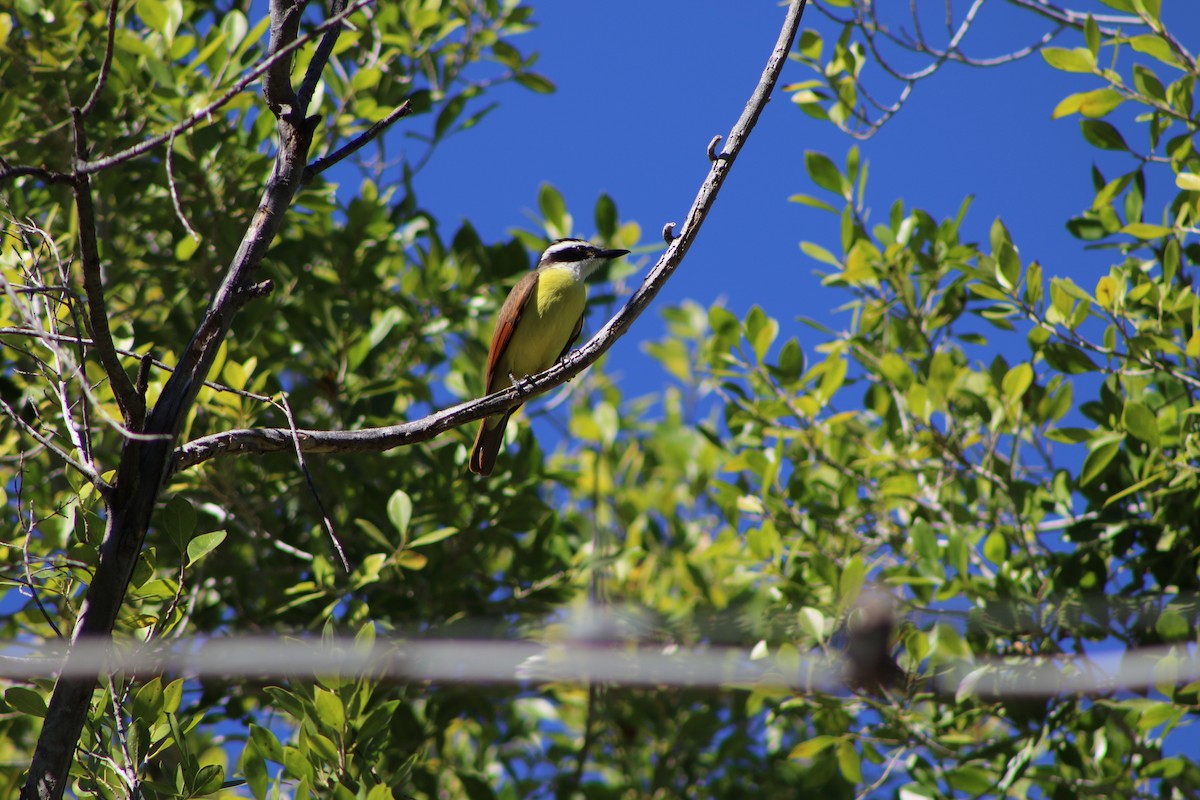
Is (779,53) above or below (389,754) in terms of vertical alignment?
above

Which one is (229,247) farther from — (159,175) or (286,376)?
(286,376)

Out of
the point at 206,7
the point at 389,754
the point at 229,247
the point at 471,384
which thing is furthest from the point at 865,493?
the point at 206,7

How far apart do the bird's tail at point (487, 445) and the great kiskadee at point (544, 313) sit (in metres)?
0.57

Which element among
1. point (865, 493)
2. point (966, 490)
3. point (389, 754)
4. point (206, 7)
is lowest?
point (389, 754)

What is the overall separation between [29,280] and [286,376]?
106 inches

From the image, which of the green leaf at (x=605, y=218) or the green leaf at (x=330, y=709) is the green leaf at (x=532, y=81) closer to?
the green leaf at (x=605, y=218)

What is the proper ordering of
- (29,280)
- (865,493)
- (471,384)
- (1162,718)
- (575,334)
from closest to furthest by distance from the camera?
(29,280) → (1162,718) → (471,384) → (575,334) → (865,493)

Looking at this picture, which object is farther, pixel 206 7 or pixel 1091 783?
pixel 206 7

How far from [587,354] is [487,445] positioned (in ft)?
5.70

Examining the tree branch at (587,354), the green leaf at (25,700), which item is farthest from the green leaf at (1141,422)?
the green leaf at (25,700)

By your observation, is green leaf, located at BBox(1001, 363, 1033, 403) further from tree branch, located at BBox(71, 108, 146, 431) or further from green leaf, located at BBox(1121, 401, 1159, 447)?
tree branch, located at BBox(71, 108, 146, 431)

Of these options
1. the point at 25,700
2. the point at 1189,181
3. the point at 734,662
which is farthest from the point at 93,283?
the point at 1189,181

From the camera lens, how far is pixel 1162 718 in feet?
12.1

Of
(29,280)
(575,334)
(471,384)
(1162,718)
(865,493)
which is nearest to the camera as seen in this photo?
(29,280)
